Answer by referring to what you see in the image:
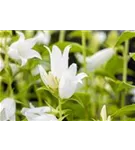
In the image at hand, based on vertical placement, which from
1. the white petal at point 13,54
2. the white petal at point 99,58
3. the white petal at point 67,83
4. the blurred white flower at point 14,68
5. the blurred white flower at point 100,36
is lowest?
the white petal at point 67,83

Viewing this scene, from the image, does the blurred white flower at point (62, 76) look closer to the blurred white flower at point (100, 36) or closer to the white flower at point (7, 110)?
the white flower at point (7, 110)

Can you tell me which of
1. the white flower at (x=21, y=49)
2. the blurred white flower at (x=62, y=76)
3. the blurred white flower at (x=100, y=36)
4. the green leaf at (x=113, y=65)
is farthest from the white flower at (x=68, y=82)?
the blurred white flower at (x=100, y=36)

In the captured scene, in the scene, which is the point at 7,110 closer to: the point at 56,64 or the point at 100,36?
the point at 56,64

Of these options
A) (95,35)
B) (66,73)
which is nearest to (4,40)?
(66,73)

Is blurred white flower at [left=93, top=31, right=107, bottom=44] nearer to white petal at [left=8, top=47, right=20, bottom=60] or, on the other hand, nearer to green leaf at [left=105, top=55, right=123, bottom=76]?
green leaf at [left=105, top=55, right=123, bottom=76]
